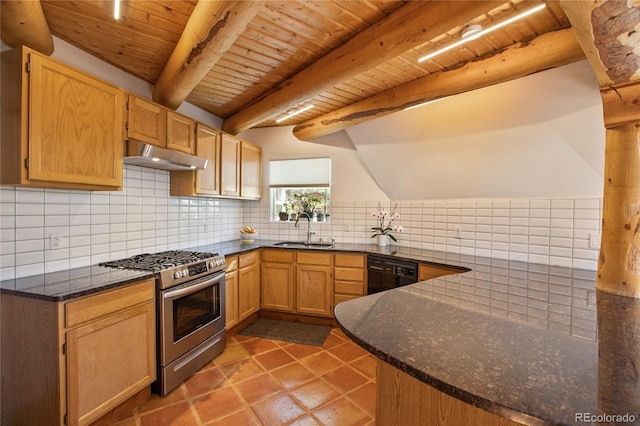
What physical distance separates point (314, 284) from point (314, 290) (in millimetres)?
71

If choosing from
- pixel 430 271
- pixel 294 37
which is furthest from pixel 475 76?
pixel 430 271

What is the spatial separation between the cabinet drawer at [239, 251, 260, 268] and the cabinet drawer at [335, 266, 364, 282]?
965 mm

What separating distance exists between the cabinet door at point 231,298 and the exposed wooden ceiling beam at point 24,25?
2.15 metres

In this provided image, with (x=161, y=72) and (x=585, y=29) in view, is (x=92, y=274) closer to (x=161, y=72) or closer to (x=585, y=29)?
(x=161, y=72)

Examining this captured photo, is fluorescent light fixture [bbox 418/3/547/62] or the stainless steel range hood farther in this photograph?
the stainless steel range hood

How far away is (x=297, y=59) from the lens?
2.25m

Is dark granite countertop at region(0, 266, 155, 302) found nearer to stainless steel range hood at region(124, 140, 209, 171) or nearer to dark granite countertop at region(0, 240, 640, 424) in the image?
dark granite countertop at region(0, 240, 640, 424)

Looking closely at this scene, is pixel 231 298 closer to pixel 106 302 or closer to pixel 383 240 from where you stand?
pixel 106 302

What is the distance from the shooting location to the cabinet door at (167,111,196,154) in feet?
8.36

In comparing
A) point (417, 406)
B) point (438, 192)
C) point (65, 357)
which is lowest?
point (65, 357)

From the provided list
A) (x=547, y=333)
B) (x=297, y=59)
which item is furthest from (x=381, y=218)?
(x=547, y=333)

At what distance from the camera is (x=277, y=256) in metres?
3.52

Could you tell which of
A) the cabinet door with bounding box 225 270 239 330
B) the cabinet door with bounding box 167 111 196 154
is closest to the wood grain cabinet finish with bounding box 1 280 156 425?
the cabinet door with bounding box 225 270 239 330

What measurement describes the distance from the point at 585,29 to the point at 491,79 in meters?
0.95
